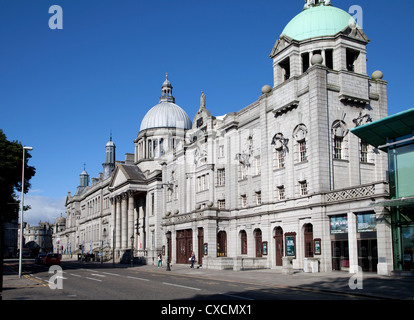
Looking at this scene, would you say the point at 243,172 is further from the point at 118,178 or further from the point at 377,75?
the point at 118,178

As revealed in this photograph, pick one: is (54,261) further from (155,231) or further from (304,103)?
(304,103)

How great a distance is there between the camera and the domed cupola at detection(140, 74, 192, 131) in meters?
82.6

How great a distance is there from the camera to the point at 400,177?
2605 centimetres

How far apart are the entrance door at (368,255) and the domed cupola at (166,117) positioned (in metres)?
55.5

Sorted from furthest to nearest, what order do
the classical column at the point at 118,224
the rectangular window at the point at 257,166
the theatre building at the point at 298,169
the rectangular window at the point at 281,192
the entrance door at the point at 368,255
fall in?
the classical column at the point at 118,224 < the rectangular window at the point at 257,166 < the rectangular window at the point at 281,192 < the theatre building at the point at 298,169 < the entrance door at the point at 368,255

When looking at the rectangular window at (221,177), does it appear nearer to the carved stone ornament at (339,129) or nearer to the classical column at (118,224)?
the carved stone ornament at (339,129)

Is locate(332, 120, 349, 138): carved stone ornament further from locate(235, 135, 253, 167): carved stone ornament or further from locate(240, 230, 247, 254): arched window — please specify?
locate(240, 230, 247, 254): arched window

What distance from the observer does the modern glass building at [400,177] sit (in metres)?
25.3

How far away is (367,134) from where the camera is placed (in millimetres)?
27078

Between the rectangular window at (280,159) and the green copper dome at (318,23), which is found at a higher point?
the green copper dome at (318,23)

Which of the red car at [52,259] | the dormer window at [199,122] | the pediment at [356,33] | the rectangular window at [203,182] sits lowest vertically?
the red car at [52,259]

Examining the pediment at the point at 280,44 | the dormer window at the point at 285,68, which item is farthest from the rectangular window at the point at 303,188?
the pediment at the point at 280,44
